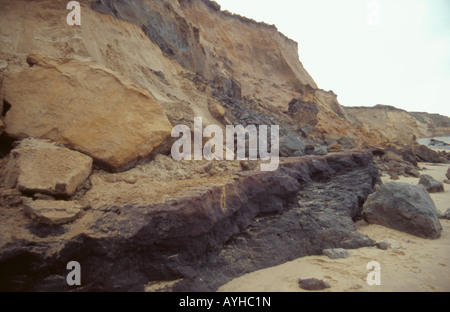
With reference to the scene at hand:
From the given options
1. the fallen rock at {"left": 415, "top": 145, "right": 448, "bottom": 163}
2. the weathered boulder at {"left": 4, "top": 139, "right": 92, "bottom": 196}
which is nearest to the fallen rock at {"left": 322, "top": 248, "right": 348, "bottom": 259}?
the weathered boulder at {"left": 4, "top": 139, "right": 92, "bottom": 196}

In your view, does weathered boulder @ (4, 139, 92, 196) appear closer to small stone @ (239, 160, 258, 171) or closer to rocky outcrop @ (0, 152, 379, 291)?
rocky outcrop @ (0, 152, 379, 291)

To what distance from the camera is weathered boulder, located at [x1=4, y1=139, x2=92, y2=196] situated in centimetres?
196

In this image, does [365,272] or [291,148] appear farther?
[291,148]

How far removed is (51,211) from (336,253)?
8.88 ft

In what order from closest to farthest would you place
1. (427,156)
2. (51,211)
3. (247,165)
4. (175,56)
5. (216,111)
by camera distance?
(51,211) < (247,165) < (216,111) < (175,56) < (427,156)

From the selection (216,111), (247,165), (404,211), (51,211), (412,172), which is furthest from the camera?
(412,172)

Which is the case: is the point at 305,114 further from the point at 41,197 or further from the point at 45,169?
the point at 41,197

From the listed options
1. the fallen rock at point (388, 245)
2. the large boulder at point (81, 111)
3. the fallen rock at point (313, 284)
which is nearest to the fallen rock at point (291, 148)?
the fallen rock at point (388, 245)

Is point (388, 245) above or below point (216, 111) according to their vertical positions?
below

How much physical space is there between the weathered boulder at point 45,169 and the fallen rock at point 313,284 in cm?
209

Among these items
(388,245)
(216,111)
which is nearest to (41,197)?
(388,245)

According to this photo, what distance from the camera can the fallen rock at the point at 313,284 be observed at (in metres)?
2.07

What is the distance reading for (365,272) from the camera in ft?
7.67

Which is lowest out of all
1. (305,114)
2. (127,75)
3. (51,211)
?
(51,211)
